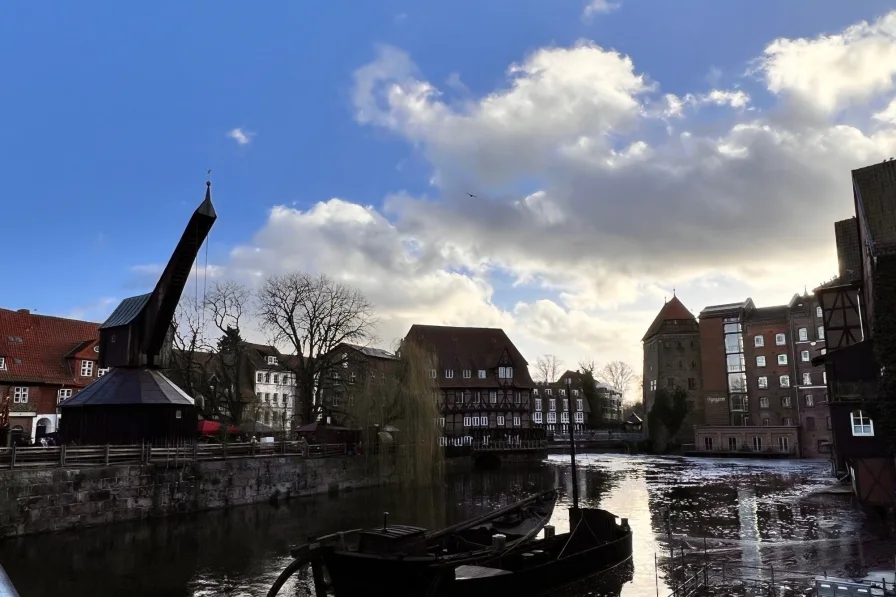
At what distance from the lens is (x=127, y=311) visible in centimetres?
3294

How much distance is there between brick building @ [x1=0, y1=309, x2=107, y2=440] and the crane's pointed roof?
218 feet

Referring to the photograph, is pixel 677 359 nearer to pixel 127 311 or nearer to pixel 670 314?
pixel 670 314

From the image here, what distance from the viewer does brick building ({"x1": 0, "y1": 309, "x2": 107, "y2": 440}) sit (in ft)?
130

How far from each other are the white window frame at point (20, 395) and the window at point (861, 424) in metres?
44.5

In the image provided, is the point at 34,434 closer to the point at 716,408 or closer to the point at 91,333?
the point at 91,333

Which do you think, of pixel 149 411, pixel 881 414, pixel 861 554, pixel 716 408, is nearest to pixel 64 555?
pixel 149 411

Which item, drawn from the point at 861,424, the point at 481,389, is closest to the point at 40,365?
the point at 481,389

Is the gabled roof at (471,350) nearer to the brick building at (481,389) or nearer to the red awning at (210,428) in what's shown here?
the brick building at (481,389)

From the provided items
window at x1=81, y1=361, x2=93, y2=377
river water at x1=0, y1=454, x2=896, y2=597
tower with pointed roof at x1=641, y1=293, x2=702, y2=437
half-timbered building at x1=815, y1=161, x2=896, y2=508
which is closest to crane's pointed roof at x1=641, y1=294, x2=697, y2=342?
tower with pointed roof at x1=641, y1=293, x2=702, y2=437

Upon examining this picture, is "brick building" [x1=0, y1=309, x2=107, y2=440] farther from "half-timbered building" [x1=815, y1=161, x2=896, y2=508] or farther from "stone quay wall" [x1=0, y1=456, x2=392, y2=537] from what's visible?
"half-timbered building" [x1=815, y1=161, x2=896, y2=508]

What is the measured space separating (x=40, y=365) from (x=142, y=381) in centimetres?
1622

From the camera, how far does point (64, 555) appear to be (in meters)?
19.3

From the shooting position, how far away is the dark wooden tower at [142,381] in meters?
29.3

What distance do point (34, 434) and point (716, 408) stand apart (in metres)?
68.6
